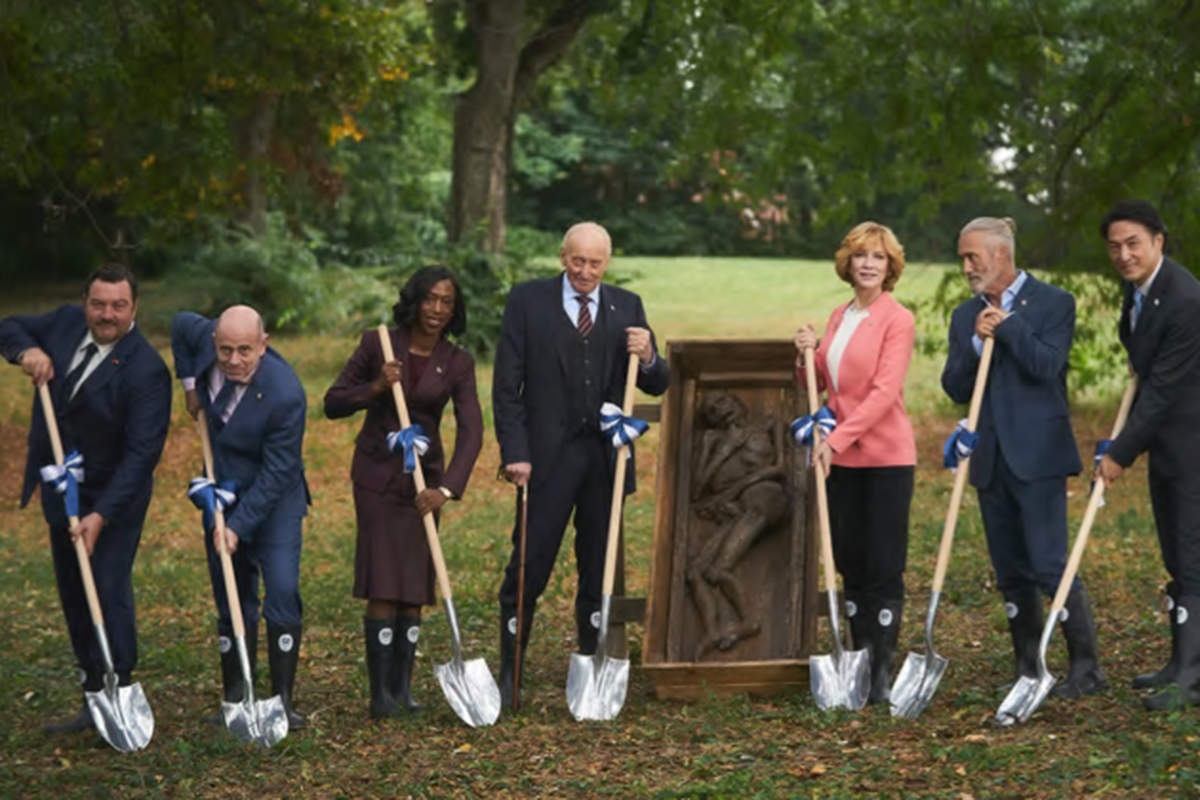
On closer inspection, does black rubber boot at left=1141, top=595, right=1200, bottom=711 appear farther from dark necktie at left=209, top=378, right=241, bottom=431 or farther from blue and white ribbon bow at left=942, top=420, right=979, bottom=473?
dark necktie at left=209, top=378, right=241, bottom=431

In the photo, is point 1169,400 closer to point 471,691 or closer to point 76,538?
point 471,691

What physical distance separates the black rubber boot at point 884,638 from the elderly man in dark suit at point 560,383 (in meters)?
1.31

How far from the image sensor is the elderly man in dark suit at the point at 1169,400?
6.90m

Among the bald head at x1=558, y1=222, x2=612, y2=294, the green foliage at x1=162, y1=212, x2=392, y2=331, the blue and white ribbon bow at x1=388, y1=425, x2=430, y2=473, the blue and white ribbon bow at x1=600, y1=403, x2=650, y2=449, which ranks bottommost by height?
the blue and white ribbon bow at x1=388, y1=425, x2=430, y2=473

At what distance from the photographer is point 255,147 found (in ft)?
76.2

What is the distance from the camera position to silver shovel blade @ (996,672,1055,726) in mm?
6840

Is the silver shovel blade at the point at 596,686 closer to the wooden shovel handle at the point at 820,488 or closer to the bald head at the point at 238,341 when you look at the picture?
the wooden shovel handle at the point at 820,488

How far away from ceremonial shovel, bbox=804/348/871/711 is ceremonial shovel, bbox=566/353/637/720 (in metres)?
0.80

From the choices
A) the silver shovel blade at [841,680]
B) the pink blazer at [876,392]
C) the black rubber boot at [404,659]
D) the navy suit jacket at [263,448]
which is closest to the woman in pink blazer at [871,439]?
the pink blazer at [876,392]

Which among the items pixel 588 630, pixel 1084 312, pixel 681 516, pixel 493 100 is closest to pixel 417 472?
pixel 588 630

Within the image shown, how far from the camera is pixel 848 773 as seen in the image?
6.19m

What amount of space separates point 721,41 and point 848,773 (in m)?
13.3

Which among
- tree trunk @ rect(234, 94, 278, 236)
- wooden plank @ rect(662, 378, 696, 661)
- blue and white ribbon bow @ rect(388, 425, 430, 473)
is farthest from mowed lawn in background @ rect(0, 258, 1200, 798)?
tree trunk @ rect(234, 94, 278, 236)

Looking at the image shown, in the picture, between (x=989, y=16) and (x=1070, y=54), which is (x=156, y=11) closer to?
(x=989, y=16)
